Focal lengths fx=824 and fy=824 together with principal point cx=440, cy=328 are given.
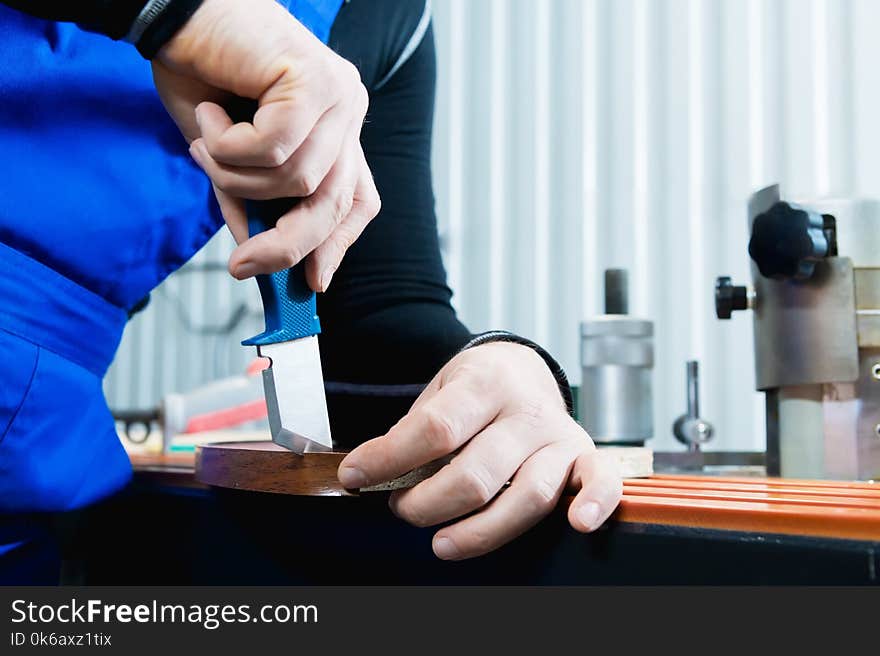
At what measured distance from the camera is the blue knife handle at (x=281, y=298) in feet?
1.35

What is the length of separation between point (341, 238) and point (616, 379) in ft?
2.33

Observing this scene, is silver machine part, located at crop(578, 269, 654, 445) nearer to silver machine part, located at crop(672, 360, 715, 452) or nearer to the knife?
silver machine part, located at crop(672, 360, 715, 452)

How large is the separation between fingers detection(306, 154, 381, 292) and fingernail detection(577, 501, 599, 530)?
17cm

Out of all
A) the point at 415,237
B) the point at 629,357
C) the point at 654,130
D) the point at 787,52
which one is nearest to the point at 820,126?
the point at 787,52

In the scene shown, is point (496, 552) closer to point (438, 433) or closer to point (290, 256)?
point (438, 433)

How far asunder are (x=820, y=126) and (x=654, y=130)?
15.2 inches

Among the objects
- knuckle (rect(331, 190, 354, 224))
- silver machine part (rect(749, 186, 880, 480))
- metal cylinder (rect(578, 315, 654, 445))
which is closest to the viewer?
knuckle (rect(331, 190, 354, 224))

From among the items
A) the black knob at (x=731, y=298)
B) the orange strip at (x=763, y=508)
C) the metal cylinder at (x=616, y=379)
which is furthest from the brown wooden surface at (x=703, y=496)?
the metal cylinder at (x=616, y=379)

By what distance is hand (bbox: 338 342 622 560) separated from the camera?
1.29ft

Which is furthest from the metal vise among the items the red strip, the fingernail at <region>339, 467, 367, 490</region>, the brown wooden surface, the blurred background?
the blurred background

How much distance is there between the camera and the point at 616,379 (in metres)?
1.09

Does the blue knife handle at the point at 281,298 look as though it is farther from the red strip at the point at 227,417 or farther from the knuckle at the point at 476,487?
the red strip at the point at 227,417

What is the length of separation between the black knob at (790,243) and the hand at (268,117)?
17.2 inches
